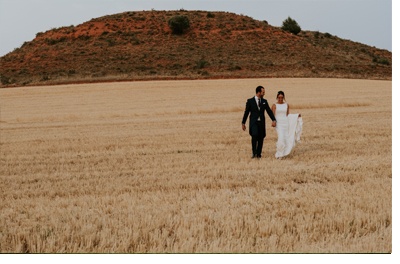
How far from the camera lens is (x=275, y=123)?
11938mm

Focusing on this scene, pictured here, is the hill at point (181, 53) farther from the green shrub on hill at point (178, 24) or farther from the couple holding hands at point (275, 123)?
the couple holding hands at point (275, 123)

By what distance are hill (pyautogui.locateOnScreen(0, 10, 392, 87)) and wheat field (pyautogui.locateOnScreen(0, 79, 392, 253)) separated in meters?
35.1

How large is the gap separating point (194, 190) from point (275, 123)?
4.45m

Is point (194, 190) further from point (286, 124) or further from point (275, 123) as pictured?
point (286, 124)

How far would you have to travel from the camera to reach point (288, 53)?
6200cm

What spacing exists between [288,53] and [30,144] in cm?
5035

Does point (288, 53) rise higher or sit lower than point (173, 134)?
higher

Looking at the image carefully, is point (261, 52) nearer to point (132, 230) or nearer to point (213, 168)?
point (213, 168)

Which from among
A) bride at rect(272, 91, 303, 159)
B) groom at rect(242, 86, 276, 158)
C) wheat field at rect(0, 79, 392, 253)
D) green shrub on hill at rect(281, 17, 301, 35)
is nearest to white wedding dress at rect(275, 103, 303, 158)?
bride at rect(272, 91, 303, 159)

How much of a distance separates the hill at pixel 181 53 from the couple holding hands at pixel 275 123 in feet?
136

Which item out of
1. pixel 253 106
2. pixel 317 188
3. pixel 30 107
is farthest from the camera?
pixel 30 107

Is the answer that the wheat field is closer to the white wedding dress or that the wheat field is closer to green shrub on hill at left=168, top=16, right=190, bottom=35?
the white wedding dress

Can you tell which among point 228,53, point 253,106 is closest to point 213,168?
point 253,106

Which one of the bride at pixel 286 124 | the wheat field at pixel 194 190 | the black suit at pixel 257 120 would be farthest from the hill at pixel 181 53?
the black suit at pixel 257 120
